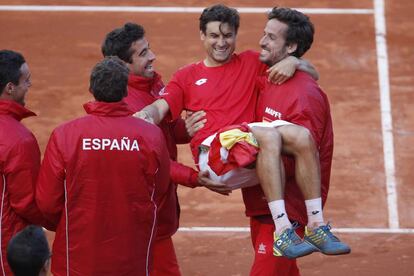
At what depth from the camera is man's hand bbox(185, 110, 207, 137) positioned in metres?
9.33

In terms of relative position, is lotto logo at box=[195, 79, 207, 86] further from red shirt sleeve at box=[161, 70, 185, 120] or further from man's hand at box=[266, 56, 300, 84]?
man's hand at box=[266, 56, 300, 84]

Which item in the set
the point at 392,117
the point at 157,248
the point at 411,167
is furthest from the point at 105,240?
the point at 392,117

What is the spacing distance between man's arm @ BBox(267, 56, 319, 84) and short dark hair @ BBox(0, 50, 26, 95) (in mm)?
1925

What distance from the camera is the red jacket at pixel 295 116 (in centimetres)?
895

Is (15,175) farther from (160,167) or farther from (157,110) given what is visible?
(157,110)

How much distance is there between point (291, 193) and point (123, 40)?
1868mm

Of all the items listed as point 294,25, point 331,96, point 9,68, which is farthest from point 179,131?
point 331,96

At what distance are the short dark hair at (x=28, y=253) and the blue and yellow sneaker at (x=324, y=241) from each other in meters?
2.46

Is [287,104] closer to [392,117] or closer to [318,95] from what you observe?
[318,95]

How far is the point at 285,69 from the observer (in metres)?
9.09

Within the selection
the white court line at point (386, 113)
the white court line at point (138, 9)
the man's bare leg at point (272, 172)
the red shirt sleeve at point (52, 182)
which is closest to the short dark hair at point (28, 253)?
the red shirt sleeve at point (52, 182)

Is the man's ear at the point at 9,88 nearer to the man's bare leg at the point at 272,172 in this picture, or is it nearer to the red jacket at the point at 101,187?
the red jacket at the point at 101,187

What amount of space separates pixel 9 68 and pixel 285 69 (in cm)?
210

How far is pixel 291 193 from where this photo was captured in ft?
29.8
